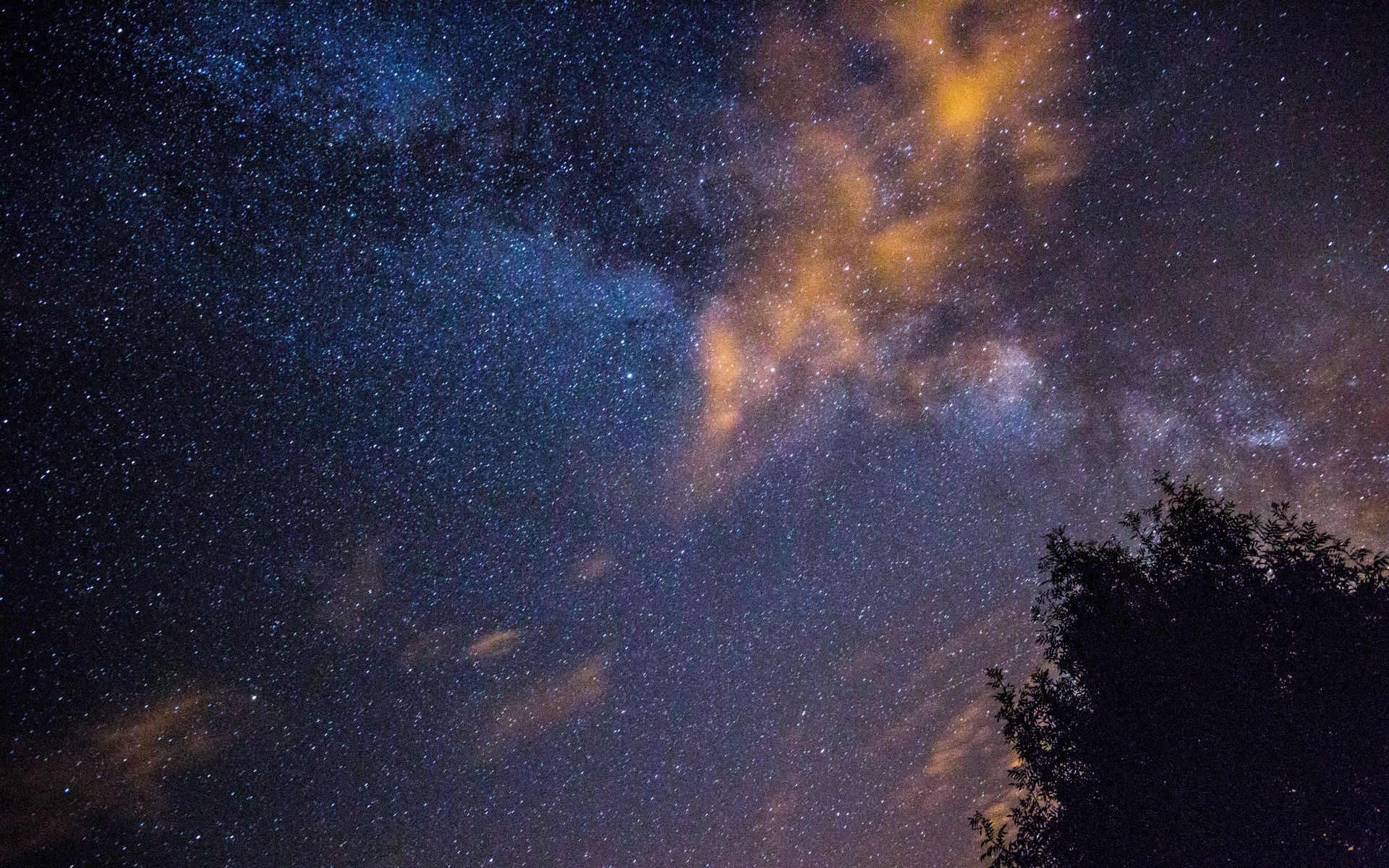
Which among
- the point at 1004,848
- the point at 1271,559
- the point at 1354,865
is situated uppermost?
the point at 1271,559

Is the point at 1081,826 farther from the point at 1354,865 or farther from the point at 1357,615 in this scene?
the point at 1357,615

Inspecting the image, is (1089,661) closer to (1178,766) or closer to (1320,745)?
(1178,766)

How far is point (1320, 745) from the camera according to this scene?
5832mm

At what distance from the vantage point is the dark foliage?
5777 millimetres

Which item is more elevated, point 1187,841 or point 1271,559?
point 1271,559

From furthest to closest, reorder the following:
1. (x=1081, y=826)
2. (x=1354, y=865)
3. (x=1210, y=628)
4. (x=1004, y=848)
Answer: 1. (x=1004, y=848)
2. (x=1081, y=826)
3. (x=1210, y=628)
4. (x=1354, y=865)

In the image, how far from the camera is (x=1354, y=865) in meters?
5.59

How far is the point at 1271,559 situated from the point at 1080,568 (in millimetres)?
1855

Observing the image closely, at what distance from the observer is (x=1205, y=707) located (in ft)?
20.7

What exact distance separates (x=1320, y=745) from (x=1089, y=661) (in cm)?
203

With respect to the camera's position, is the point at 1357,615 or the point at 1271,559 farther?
the point at 1271,559

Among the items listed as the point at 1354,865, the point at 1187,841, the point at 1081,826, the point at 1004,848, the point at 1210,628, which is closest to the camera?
the point at 1354,865

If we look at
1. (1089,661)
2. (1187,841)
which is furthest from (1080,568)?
(1187,841)

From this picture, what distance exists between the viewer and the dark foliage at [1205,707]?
5.78 m
